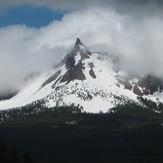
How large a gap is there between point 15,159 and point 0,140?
456cm

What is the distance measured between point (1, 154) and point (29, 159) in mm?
4121

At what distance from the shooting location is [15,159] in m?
81.4

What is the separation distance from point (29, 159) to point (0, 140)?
5067 mm

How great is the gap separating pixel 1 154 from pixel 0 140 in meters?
2.09

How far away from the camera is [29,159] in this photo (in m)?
79.4

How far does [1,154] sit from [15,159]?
3180mm

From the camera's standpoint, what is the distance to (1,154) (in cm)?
7894

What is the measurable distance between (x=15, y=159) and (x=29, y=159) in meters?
3.05

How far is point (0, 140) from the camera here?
258ft
